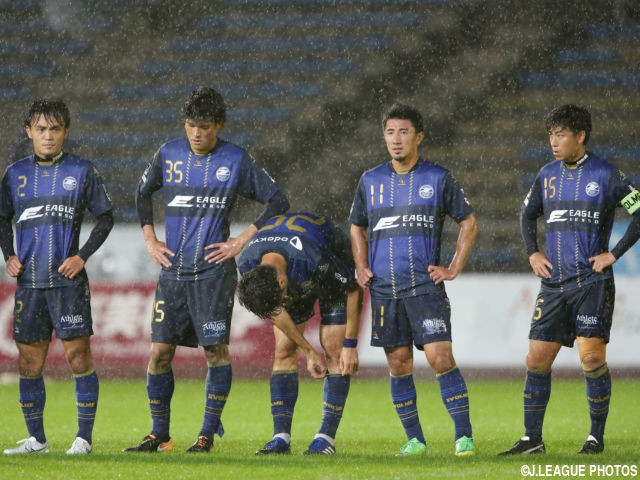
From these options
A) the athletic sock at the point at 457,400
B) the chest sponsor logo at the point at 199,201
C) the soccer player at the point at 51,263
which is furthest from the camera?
the chest sponsor logo at the point at 199,201

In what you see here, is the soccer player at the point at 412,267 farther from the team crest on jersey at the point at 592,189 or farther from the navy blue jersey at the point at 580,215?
the team crest on jersey at the point at 592,189

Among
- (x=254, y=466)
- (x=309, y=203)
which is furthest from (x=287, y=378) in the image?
(x=309, y=203)

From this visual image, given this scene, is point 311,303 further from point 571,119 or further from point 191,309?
point 571,119

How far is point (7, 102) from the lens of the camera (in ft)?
49.9

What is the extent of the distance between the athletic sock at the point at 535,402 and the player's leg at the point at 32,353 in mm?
2400

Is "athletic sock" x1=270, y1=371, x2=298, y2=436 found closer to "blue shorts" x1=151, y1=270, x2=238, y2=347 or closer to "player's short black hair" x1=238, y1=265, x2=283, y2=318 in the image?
"blue shorts" x1=151, y1=270, x2=238, y2=347

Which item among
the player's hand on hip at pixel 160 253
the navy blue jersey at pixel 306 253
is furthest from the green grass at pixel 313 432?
the player's hand on hip at pixel 160 253

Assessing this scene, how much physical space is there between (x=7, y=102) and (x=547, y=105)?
670 centimetres

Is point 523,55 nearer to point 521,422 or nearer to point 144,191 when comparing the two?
point 521,422

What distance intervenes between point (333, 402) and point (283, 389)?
0.26m

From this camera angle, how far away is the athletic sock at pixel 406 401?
5969 millimetres

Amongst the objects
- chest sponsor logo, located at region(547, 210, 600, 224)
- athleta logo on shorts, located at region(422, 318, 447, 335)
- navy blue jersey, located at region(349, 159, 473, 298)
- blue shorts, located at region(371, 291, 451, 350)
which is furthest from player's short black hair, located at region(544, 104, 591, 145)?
athleta logo on shorts, located at region(422, 318, 447, 335)

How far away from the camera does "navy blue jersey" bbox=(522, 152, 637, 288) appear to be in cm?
598

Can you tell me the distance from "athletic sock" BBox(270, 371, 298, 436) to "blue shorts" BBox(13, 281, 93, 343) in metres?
0.97
